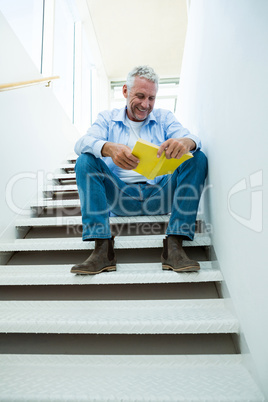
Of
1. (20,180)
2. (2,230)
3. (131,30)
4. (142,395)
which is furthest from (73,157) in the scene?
(131,30)

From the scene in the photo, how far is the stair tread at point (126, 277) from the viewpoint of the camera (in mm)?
1044

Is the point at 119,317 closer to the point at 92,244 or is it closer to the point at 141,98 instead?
the point at 92,244

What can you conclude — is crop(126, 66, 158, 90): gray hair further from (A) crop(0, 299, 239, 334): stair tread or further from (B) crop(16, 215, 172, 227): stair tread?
(A) crop(0, 299, 239, 334): stair tread

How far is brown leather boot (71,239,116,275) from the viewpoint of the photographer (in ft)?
3.51

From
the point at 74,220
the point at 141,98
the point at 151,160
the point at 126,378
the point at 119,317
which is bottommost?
the point at 126,378

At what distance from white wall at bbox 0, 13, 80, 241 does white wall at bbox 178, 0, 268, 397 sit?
1164 mm

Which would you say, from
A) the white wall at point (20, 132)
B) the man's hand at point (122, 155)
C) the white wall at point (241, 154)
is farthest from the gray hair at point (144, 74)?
the white wall at point (20, 132)

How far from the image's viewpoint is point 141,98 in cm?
143

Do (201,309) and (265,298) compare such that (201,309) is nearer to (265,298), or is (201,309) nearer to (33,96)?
(265,298)

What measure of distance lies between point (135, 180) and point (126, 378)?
3.00 feet

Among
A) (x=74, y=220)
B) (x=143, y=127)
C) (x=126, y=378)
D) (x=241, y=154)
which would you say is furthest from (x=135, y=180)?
(x=126, y=378)

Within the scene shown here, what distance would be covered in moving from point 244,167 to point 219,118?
1.18 feet

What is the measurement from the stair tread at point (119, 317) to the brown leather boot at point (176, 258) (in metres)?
0.13

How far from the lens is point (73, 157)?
9.39ft
